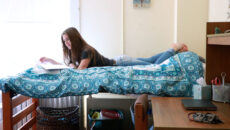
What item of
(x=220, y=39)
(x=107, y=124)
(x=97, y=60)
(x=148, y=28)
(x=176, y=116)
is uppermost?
(x=148, y=28)

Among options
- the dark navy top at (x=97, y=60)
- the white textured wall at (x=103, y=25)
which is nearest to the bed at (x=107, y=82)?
the dark navy top at (x=97, y=60)

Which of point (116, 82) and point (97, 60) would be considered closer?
point (116, 82)

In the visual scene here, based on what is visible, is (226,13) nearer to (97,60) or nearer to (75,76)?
(97,60)

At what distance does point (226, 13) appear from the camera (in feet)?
7.96

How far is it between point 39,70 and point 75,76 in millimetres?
288

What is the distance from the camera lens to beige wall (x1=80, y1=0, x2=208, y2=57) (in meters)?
3.04

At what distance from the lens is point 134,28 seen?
10.2 feet

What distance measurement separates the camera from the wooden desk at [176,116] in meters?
0.96

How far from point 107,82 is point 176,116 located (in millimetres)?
952

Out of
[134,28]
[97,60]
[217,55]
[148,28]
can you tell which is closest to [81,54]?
[97,60]

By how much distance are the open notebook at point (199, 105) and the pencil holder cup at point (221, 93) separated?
53 millimetres

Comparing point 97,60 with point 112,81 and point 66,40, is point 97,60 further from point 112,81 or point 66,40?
point 112,81

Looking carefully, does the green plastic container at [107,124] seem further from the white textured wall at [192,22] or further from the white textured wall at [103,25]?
the white textured wall at [192,22]

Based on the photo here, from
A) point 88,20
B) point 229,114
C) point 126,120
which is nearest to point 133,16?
point 88,20
